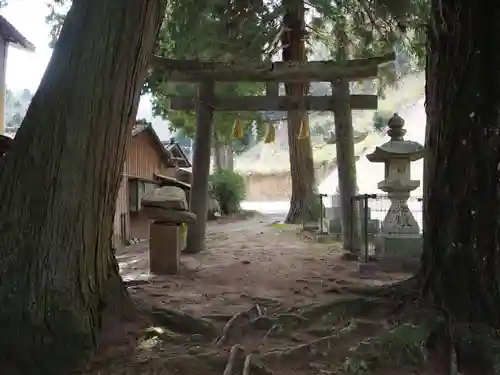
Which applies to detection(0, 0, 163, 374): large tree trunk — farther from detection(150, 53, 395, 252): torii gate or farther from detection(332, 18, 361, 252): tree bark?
detection(332, 18, 361, 252): tree bark

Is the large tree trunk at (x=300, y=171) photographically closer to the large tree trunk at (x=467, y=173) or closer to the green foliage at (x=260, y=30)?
the green foliage at (x=260, y=30)

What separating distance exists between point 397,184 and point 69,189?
6.35 meters

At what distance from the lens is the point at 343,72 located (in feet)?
29.8

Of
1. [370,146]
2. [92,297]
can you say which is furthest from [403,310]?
[370,146]

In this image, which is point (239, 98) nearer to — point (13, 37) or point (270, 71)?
point (270, 71)

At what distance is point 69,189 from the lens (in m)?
3.50

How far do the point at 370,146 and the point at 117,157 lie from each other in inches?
1220

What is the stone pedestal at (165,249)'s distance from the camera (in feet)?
24.2

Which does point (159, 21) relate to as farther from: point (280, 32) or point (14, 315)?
point (280, 32)

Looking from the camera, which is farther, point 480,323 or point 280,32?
point 280,32

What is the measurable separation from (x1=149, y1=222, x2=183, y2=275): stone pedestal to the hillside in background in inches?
1084

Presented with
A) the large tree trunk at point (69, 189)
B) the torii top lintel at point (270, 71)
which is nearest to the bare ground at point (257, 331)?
the large tree trunk at point (69, 189)

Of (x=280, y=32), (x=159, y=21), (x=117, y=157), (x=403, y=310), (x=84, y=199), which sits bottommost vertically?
(x=403, y=310)

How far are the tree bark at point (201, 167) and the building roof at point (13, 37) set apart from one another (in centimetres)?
464
